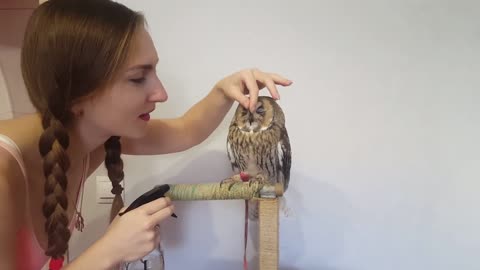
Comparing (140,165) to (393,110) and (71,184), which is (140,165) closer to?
(71,184)

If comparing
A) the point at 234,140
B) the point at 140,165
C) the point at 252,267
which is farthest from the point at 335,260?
the point at 140,165

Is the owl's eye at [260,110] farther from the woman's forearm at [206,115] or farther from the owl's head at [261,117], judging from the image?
the woman's forearm at [206,115]

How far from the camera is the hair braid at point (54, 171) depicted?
0.65 meters

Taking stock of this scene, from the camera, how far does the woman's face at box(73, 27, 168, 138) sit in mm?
667

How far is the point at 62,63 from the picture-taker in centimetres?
63

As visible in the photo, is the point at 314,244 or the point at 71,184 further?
the point at 314,244

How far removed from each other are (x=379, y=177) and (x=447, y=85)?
0.27 meters

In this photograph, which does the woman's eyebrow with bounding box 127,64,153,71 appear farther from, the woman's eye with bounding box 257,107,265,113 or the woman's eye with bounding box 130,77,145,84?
the woman's eye with bounding box 257,107,265,113

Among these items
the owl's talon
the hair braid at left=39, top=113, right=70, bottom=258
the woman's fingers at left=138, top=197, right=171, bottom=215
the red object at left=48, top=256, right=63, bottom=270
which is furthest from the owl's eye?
the red object at left=48, top=256, right=63, bottom=270

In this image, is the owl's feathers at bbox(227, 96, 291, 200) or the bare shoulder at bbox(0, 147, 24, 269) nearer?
the bare shoulder at bbox(0, 147, 24, 269)

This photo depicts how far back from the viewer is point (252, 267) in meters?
1.05

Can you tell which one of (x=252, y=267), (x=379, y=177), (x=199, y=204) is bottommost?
(x=252, y=267)

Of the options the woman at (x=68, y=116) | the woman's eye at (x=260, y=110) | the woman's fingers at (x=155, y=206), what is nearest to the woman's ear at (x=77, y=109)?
the woman at (x=68, y=116)

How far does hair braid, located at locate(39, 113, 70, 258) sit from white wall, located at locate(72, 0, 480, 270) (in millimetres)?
407
